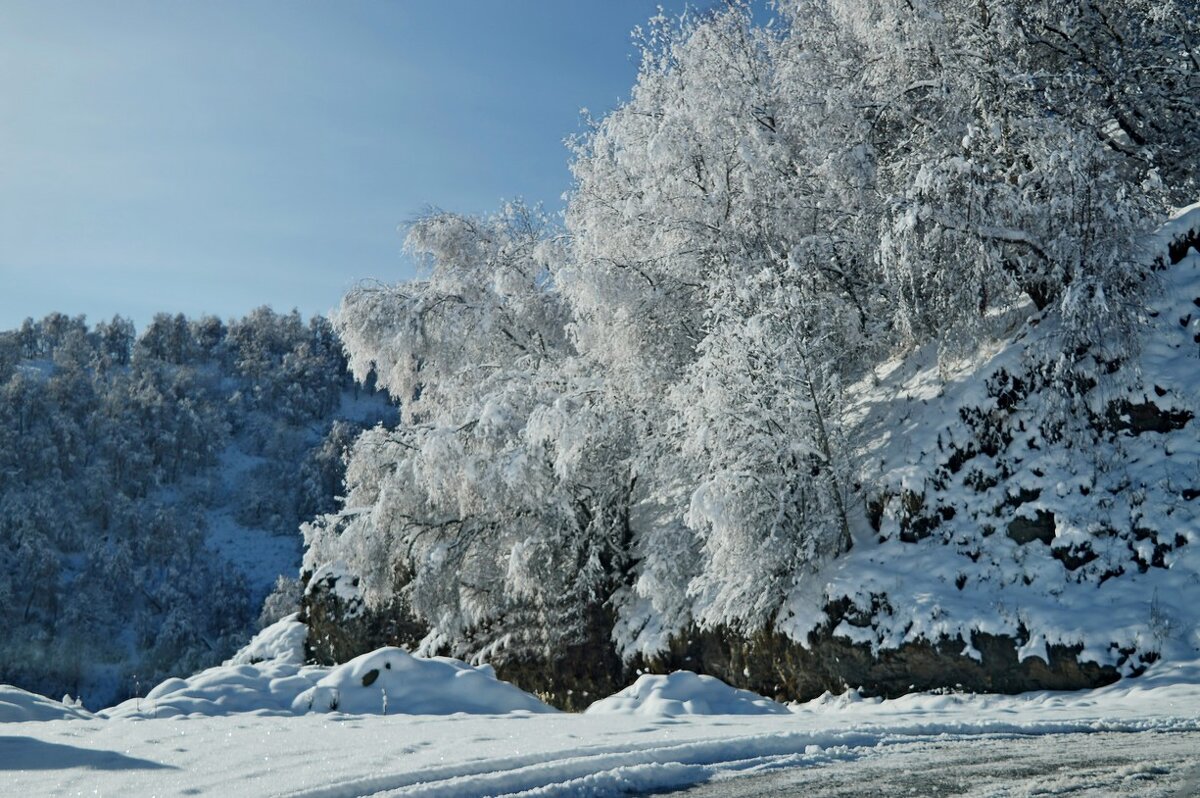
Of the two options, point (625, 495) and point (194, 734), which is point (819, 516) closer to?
point (625, 495)

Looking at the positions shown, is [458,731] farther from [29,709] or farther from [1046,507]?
[1046,507]

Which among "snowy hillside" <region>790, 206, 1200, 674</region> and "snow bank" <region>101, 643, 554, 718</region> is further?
"snowy hillside" <region>790, 206, 1200, 674</region>

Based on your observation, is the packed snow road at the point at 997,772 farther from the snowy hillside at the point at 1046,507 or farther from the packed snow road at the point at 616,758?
the snowy hillside at the point at 1046,507

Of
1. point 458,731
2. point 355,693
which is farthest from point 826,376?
point 458,731

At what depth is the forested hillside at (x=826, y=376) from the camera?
1174 cm

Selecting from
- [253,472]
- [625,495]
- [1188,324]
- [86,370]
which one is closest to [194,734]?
[625,495]

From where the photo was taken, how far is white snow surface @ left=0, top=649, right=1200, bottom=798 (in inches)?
211

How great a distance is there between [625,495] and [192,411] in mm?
121612

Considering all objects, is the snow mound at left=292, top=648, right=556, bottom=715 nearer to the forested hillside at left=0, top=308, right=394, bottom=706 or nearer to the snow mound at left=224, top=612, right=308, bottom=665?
the snow mound at left=224, top=612, right=308, bottom=665

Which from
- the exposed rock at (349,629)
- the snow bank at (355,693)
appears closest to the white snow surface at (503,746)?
the snow bank at (355,693)

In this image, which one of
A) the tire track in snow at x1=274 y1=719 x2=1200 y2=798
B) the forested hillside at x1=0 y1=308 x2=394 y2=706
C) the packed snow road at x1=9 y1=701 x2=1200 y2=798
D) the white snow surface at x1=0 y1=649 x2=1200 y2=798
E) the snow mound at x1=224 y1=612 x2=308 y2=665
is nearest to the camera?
the packed snow road at x1=9 y1=701 x2=1200 y2=798

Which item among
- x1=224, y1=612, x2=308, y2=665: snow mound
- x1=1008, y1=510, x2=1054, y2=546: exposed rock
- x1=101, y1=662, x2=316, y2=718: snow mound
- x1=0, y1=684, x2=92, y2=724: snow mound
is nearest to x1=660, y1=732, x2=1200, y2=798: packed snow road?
x1=1008, y1=510, x2=1054, y2=546: exposed rock

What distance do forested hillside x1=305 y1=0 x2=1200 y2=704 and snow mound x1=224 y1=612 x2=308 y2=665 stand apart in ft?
11.5

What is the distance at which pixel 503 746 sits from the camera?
21.8 feet
